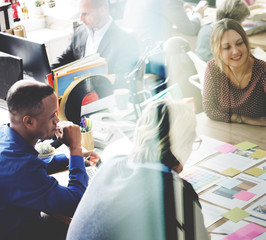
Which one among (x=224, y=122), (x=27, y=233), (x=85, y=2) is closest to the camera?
(x=27, y=233)

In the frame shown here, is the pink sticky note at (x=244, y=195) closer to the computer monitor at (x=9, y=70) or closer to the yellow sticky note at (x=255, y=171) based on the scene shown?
the yellow sticky note at (x=255, y=171)

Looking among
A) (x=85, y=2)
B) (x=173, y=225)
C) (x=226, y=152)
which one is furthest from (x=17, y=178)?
(x=85, y=2)

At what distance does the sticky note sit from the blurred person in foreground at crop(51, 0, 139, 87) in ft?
6.11

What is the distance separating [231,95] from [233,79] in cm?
11

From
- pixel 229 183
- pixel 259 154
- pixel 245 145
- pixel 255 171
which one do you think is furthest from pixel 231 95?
pixel 229 183

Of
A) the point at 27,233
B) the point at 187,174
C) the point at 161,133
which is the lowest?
the point at 27,233

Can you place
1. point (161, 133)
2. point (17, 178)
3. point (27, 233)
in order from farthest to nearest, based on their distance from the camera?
point (27, 233), point (17, 178), point (161, 133)

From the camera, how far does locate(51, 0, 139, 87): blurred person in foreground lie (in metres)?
3.35

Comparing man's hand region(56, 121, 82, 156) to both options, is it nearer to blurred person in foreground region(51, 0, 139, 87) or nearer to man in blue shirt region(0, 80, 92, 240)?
man in blue shirt region(0, 80, 92, 240)

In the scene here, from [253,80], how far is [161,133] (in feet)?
4.40

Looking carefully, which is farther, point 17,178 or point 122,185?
point 17,178

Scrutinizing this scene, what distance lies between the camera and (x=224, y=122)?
7.49 ft

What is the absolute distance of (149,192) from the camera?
1.06 m

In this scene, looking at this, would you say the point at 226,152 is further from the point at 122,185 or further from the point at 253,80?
the point at 122,185
